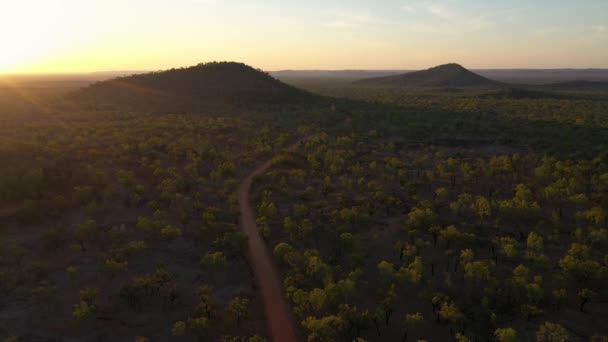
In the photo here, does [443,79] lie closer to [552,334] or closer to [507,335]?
[552,334]

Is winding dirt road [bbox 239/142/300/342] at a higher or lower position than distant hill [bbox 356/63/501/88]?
lower

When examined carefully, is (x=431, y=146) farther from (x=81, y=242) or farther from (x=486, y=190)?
(x=81, y=242)

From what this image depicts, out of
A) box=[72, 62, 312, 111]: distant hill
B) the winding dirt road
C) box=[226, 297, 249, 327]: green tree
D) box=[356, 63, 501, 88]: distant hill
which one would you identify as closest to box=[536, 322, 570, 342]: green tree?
the winding dirt road

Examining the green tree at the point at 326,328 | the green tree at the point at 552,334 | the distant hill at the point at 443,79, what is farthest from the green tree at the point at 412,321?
the distant hill at the point at 443,79

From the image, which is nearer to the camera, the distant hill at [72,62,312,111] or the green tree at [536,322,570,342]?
the green tree at [536,322,570,342]

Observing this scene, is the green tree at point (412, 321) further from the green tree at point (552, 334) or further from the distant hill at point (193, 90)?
the distant hill at point (193, 90)

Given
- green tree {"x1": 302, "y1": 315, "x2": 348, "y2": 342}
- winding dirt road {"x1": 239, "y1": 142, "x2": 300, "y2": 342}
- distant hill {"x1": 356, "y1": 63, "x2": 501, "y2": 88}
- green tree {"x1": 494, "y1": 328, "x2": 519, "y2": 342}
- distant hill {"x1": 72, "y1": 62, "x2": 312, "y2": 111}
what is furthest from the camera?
distant hill {"x1": 356, "y1": 63, "x2": 501, "y2": 88}

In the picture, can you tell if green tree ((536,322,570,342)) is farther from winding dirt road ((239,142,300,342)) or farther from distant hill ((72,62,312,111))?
distant hill ((72,62,312,111))
